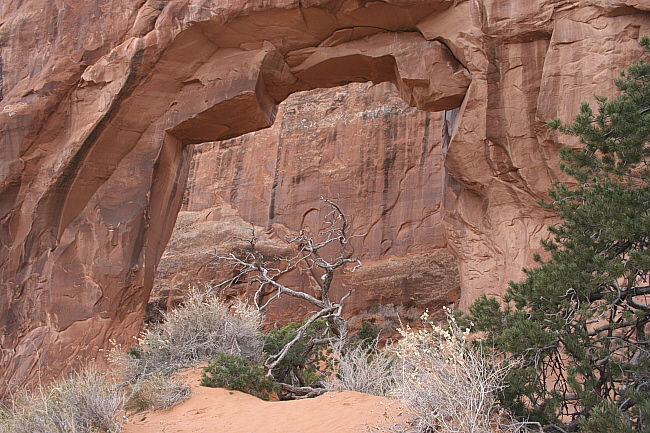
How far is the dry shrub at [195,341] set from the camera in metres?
8.03

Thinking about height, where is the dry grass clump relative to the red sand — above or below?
above

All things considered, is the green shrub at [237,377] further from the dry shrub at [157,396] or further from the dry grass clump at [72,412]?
the dry grass clump at [72,412]

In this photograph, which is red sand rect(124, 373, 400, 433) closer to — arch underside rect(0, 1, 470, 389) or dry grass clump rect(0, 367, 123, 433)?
dry grass clump rect(0, 367, 123, 433)

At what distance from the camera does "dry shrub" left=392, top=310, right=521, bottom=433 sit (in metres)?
4.11

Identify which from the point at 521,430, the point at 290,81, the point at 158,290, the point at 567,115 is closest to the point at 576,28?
the point at 567,115

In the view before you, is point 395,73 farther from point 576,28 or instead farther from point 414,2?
point 576,28

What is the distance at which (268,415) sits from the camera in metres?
5.75

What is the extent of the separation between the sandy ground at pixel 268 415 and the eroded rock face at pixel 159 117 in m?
4.38

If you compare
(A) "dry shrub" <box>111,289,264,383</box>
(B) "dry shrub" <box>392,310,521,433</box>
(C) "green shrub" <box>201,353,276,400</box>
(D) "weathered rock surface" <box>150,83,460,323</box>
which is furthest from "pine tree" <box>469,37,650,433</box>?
(D) "weathered rock surface" <box>150,83,460,323</box>

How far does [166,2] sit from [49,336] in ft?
19.7

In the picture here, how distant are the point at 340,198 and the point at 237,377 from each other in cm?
1114

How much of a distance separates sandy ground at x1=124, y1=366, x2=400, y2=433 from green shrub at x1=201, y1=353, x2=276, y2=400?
29 centimetres

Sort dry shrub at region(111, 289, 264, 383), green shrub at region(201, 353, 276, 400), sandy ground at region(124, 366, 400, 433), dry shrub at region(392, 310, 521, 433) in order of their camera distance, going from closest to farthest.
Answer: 1. dry shrub at region(392, 310, 521, 433)
2. sandy ground at region(124, 366, 400, 433)
3. green shrub at region(201, 353, 276, 400)
4. dry shrub at region(111, 289, 264, 383)

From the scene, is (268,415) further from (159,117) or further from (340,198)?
(340,198)
